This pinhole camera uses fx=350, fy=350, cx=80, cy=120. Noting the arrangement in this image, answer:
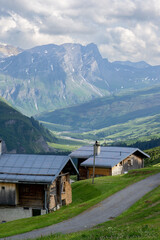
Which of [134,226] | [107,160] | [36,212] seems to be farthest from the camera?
[107,160]

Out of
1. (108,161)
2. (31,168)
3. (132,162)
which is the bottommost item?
(31,168)

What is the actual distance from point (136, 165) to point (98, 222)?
171 ft

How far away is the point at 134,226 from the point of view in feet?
89.9

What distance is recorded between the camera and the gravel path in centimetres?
3188

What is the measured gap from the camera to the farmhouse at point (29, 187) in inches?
1903

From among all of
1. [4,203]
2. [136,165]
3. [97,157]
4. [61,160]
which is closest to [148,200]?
[61,160]

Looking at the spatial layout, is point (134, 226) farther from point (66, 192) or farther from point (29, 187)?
point (66, 192)

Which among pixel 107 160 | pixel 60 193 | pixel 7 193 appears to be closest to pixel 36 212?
pixel 60 193

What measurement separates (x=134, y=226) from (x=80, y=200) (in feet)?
87.4

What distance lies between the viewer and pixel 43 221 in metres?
37.2

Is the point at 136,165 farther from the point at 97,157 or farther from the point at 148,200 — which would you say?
the point at 148,200

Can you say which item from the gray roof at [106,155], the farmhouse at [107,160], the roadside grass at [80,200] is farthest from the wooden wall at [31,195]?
the gray roof at [106,155]

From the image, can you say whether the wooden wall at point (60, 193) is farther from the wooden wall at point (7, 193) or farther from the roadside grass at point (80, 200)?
the wooden wall at point (7, 193)

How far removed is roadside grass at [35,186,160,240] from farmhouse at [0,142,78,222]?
13825mm
